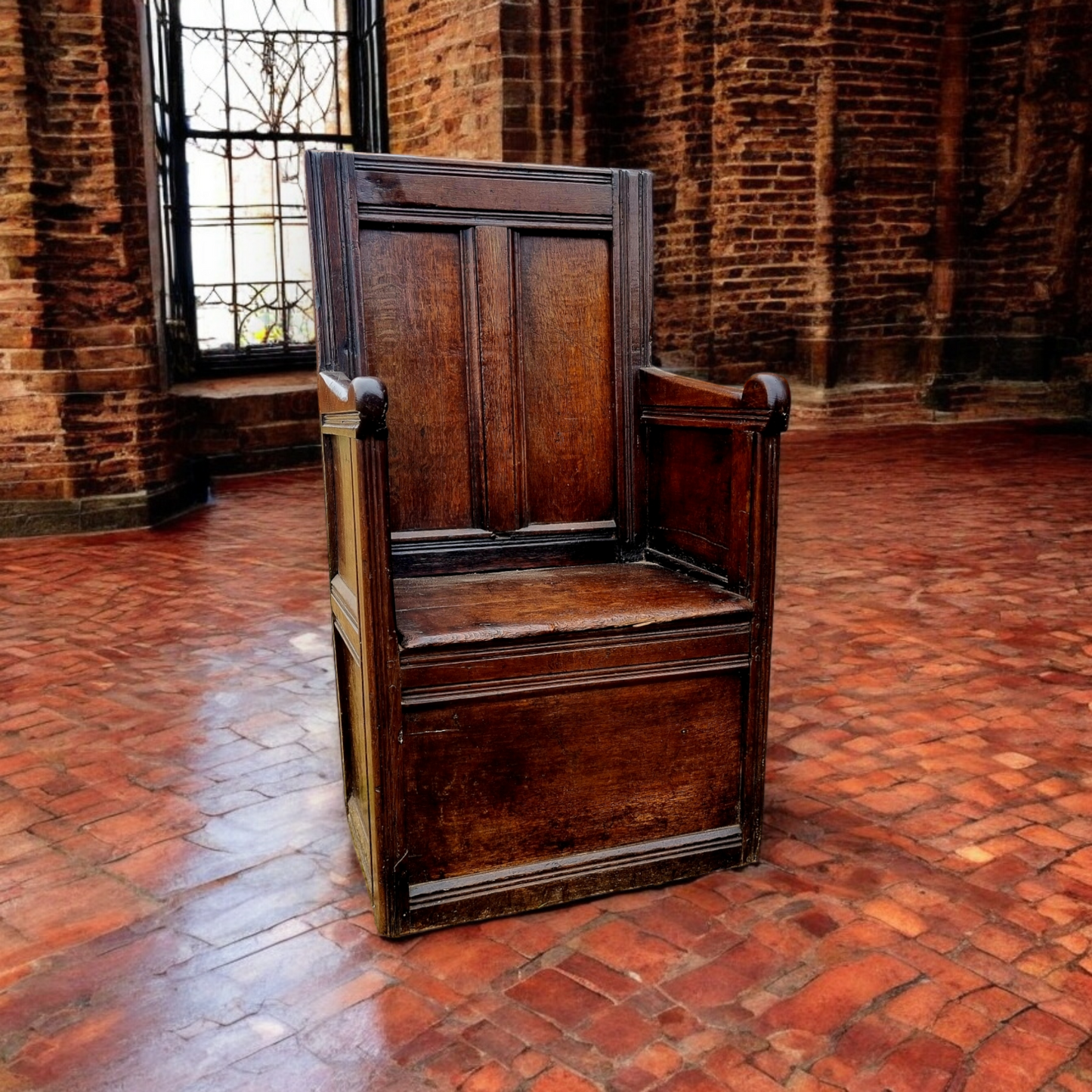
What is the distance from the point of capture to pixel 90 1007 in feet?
7.16

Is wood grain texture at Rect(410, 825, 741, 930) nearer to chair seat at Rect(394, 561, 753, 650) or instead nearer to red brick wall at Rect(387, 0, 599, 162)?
chair seat at Rect(394, 561, 753, 650)

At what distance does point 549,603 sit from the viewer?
2564mm

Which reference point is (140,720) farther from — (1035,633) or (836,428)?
(836,428)

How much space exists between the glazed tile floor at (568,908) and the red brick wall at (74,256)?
220cm

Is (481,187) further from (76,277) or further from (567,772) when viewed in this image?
(76,277)

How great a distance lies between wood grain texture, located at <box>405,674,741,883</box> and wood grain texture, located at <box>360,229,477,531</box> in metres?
0.69

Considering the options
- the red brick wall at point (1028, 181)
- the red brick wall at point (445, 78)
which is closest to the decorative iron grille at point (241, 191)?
the red brick wall at point (445, 78)

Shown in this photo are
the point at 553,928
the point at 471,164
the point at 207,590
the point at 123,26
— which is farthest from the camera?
the point at 123,26

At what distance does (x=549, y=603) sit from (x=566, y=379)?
0.69 metres

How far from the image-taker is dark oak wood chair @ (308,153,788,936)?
2.36m

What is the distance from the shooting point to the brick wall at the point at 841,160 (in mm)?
9945

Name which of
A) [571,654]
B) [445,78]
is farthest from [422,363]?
[445,78]

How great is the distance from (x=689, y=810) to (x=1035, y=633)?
243 centimetres

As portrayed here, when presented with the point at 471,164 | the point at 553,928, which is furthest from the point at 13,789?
the point at 471,164
